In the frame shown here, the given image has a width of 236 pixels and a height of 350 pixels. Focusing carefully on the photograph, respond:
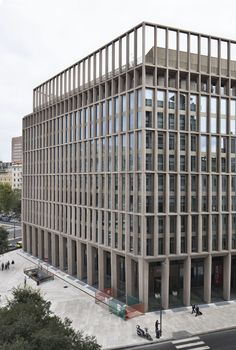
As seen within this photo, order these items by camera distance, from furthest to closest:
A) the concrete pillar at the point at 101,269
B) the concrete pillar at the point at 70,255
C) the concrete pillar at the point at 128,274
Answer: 1. the concrete pillar at the point at 70,255
2. the concrete pillar at the point at 101,269
3. the concrete pillar at the point at 128,274

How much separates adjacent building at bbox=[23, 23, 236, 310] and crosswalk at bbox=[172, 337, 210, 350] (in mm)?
8149

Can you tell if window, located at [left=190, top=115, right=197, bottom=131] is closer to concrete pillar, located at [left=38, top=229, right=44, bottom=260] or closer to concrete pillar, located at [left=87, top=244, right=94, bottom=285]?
concrete pillar, located at [left=87, top=244, right=94, bottom=285]

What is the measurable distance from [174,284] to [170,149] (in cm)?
1980

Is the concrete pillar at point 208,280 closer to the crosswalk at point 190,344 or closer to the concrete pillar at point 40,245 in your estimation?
the crosswalk at point 190,344

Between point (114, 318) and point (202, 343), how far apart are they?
10.6 meters

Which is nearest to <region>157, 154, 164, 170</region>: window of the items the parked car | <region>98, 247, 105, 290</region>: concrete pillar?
<region>98, 247, 105, 290</region>: concrete pillar

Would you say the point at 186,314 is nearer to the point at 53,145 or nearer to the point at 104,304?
the point at 104,304

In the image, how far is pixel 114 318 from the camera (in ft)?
131

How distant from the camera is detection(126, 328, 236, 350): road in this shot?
108 feet

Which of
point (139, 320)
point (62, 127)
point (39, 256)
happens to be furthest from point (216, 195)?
point (39, 256)

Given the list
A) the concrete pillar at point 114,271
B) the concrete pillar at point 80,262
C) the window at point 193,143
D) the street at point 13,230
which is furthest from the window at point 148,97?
the street at point 13,230

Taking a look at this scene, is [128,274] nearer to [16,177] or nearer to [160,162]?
[160,162]

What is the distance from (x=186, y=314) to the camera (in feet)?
135

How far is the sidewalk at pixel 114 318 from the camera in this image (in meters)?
35.4
